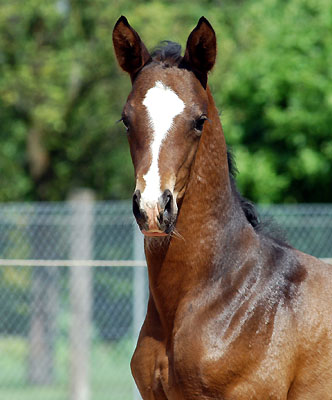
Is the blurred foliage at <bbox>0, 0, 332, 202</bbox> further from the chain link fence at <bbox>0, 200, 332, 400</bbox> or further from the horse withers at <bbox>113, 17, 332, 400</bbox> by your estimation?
the horse withers at <bbox>113, 17, 332, 400</bbox>

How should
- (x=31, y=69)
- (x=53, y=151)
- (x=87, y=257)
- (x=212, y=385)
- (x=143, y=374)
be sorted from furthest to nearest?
(x=53, y=151) → (x=31, y=69) → (x=87, y=257) → (x=143, y=374) → (x=212, y=385)

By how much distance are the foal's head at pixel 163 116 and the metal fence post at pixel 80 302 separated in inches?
163

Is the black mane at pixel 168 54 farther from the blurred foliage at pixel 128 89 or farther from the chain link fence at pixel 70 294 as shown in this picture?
the blurred foliage at pixel 128 89

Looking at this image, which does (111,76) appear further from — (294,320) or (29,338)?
(294,320)

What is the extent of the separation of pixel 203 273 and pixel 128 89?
9.78 meters

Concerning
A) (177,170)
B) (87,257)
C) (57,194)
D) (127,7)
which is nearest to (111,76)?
(127,7)

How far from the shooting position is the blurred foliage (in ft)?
30.9

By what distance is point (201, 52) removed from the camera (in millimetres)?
3045

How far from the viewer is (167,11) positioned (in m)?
12.0

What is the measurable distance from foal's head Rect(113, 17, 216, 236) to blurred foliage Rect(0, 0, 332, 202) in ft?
19.8

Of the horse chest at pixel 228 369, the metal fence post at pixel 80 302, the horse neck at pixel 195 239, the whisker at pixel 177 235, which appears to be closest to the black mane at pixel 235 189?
the horse neck at pixel 195 239

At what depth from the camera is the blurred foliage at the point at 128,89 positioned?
30.9ft

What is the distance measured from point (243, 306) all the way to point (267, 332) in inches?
5.6

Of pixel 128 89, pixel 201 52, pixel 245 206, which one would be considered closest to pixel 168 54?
pixel 201 52
